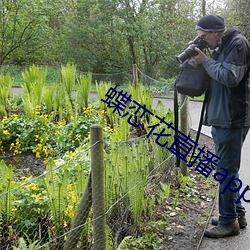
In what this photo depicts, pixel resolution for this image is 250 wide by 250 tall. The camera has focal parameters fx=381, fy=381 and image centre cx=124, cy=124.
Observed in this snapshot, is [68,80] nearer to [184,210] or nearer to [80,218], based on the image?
[184,210]

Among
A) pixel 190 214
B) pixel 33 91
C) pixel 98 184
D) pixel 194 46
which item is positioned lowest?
pixel 190 214

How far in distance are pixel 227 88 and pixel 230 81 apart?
0.17 metres

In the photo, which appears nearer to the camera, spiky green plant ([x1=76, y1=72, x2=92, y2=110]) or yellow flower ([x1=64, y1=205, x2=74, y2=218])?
yellow flower ([x1=64, y1=205, x2=74, y2=218])

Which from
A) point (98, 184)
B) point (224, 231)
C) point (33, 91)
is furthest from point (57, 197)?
point (33, 91)

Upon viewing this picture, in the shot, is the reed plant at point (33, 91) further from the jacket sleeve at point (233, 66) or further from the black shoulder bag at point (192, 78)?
the jacket sleeve at point (233, 66)

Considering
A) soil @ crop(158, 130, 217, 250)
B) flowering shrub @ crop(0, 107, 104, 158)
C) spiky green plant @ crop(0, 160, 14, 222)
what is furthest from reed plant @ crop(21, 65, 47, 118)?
spiky green plant @ crop(0, 160, 14, 222)

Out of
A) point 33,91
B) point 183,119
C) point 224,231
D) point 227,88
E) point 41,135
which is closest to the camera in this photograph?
point 227,88

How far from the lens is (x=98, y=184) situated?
2.44 metres

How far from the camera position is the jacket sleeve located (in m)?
2.88

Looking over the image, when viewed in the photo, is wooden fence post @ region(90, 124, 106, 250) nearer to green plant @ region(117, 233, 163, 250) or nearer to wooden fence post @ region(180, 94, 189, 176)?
green plant @ region(117, 233, 163, 250)

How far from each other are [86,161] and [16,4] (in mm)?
14227

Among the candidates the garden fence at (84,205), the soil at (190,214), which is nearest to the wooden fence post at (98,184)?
the garden fence at (84,205)

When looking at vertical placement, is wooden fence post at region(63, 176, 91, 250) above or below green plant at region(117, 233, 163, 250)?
above

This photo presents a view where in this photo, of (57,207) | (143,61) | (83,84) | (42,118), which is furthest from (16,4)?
(57,207)
